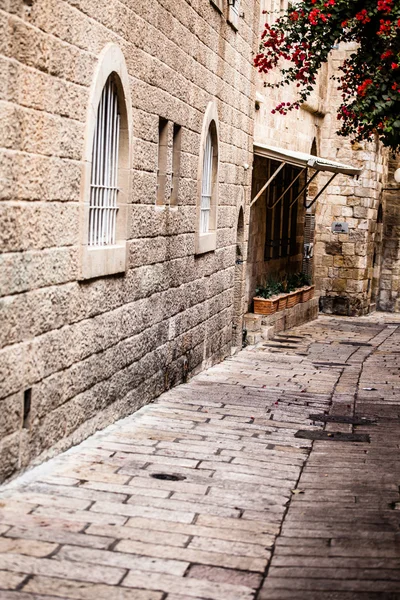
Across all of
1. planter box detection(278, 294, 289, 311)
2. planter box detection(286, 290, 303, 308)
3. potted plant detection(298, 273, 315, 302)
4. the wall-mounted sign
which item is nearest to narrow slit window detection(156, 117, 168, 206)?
planter box detection(278, 294, 289, 311)

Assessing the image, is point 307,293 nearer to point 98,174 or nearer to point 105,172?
point 105,172

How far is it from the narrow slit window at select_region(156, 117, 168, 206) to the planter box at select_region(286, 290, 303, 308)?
379 inches

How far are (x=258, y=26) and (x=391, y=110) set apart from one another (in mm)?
2816

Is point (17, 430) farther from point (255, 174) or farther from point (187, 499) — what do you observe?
point (255, 174)

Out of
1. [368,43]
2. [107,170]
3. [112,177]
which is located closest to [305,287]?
[368,43]

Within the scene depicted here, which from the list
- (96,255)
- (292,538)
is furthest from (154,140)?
(292,538)

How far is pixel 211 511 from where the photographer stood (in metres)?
6.15

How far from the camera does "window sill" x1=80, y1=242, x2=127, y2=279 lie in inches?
293

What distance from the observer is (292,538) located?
5.71m

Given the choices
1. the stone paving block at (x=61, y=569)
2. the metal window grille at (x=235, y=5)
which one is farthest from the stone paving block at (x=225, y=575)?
the metal window grille at (x=235, y=5)

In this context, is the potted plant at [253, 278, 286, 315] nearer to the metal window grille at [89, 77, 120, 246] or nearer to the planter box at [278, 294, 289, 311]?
the planter box at [278, 294, 289, 311]

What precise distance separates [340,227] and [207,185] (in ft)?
39.9

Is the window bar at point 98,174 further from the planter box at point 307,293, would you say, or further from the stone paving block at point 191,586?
the planter box at point 307,293

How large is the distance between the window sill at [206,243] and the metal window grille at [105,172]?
324 centimetres
